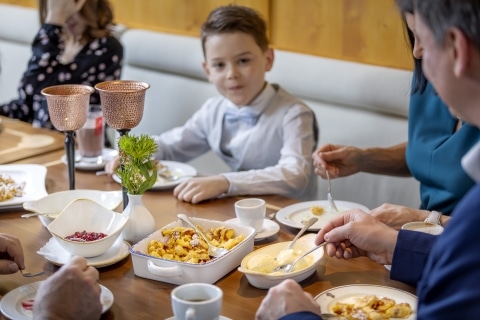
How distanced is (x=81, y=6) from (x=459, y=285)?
2.59 m

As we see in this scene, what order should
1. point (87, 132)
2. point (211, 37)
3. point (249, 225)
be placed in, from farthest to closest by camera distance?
point (211, 37) < point (87, 132) < point (249, 225)

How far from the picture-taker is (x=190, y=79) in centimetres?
351

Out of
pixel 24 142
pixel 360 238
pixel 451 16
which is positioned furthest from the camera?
pixel 24 142

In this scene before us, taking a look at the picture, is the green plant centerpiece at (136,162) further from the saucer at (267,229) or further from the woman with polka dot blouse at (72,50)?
the woman with polka dot blouse at (72,50)

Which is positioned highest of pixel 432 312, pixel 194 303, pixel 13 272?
pixel 432 312

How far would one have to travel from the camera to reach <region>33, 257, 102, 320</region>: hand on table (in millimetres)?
1406

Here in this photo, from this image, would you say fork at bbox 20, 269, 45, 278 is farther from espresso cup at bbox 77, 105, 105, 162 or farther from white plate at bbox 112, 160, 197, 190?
espresso cup at bbox 77, 105, 105, 162

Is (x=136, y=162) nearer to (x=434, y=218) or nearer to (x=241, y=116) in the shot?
(x=434, y=218)

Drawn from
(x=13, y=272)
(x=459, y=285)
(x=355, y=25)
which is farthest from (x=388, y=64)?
(x=459, y=285)

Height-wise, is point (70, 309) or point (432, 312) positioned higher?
point (432, 312)

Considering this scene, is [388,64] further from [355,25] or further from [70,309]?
[70,309]

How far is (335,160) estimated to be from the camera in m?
2.30

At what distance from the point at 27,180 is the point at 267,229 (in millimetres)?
791

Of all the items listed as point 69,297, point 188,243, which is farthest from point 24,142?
point 69,297
